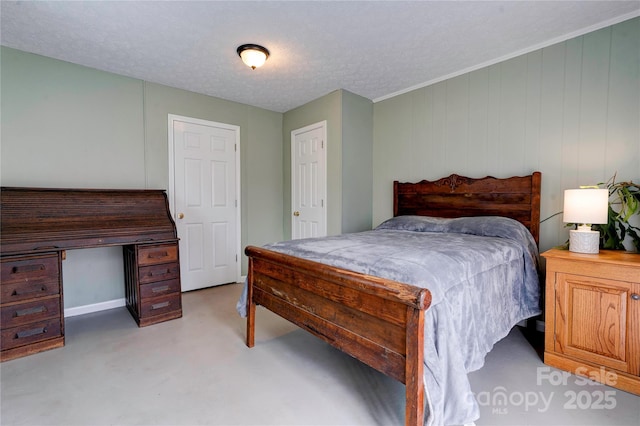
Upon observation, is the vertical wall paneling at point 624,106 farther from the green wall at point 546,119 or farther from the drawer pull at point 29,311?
the drawer pull at point 29,311

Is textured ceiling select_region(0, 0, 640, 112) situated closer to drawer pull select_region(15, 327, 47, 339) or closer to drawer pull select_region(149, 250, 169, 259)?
drawer pull select_region(149, 250, 169, 259)

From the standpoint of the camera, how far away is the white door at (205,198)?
11.9ft

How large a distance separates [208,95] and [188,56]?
1.05 m

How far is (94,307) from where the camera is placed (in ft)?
10.2

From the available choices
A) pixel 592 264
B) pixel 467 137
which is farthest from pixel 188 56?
pixel 592 264

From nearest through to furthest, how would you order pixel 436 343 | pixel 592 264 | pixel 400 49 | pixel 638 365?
pixel 436 343, pixel 638 365, pixel 592 264, pixel 400 49

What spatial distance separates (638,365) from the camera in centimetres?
173

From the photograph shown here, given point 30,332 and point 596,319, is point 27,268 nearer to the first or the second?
point 30,332

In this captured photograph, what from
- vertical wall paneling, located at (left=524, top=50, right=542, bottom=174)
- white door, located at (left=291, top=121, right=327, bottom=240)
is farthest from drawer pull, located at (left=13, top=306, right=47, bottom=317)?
vertical wall paneling, located at (left=524, top=50, right=542, bottom=174)

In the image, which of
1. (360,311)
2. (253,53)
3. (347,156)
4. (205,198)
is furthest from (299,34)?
(205,198)

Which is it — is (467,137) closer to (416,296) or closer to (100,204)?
(416,296)

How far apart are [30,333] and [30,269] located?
49cm

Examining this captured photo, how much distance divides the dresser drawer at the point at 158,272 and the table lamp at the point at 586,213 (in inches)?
131

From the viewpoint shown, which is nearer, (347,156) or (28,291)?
(28,291)
